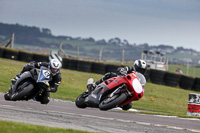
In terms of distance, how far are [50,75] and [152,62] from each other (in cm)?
2863

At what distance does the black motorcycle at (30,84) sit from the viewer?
930 cm

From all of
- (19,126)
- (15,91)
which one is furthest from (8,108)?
(19,126)

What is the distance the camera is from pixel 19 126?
646cm

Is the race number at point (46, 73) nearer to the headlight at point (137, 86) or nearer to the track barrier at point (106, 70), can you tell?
the headlight at point (137, 86)

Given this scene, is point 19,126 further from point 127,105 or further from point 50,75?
point 127,105

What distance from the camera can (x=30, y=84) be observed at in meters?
9.53

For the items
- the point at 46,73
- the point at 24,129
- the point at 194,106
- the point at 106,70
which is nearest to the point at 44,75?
the point at 46,73

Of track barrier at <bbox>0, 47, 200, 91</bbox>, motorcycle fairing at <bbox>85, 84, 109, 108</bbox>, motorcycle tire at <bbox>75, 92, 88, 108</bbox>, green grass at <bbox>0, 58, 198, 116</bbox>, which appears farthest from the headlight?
track barrier at <bbox>0, 47, 200, 91</bbox>

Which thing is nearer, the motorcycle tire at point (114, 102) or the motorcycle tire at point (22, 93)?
the motorcycle tire at point (114, 102)

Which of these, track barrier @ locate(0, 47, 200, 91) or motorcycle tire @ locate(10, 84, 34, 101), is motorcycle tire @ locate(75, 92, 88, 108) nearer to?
motorcycle tire @ locate(10, 84, 34, 101)

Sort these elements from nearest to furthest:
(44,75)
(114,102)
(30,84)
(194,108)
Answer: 1. (114,102)
2. (44,75)
3. (30,84)
4. (194,108)

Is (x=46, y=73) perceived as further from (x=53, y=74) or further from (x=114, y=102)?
(x=114, y=102)

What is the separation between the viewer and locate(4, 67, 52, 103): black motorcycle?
9305mm

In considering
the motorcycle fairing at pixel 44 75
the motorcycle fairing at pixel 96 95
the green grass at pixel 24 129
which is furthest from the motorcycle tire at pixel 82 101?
the green grass at pixel 24 129
